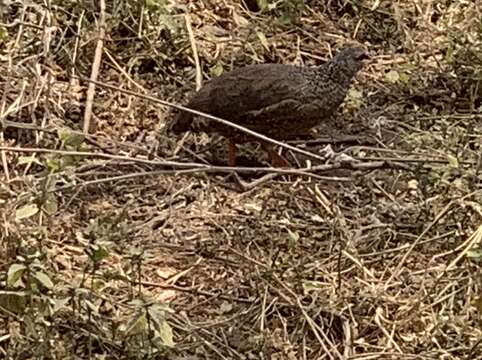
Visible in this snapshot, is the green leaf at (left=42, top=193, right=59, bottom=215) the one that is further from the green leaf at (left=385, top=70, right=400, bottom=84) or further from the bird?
the green leaf at (left=385, top=70, right=400, bottom=84)

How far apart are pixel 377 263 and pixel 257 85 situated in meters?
0.97

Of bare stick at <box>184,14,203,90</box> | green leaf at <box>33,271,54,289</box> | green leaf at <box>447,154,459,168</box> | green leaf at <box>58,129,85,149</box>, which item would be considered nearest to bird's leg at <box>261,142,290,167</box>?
bare stick at <box>184,14,203,90</box>

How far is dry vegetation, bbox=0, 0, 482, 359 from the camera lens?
3.57 meters

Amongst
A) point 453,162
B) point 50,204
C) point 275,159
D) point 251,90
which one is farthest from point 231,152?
point 50,204

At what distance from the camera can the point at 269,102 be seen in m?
4.56

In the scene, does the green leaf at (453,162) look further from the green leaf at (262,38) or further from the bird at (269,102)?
the green leaf at (262,38)

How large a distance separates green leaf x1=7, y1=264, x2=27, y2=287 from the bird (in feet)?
4.61

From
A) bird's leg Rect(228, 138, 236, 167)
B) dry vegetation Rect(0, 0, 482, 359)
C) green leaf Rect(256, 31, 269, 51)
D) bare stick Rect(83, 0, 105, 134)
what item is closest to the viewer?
dry vegetation Rect(0, 0, 482, 359)

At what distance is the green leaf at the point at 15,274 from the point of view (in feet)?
10.8

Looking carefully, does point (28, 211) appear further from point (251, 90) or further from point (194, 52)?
point (194, 52)

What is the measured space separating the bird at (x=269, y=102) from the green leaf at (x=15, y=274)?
4.61 feet

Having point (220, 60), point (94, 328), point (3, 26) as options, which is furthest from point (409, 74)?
point (94, 328)

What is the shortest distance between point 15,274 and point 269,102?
1.61m

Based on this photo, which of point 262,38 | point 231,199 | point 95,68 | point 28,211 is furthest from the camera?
point 262,38
